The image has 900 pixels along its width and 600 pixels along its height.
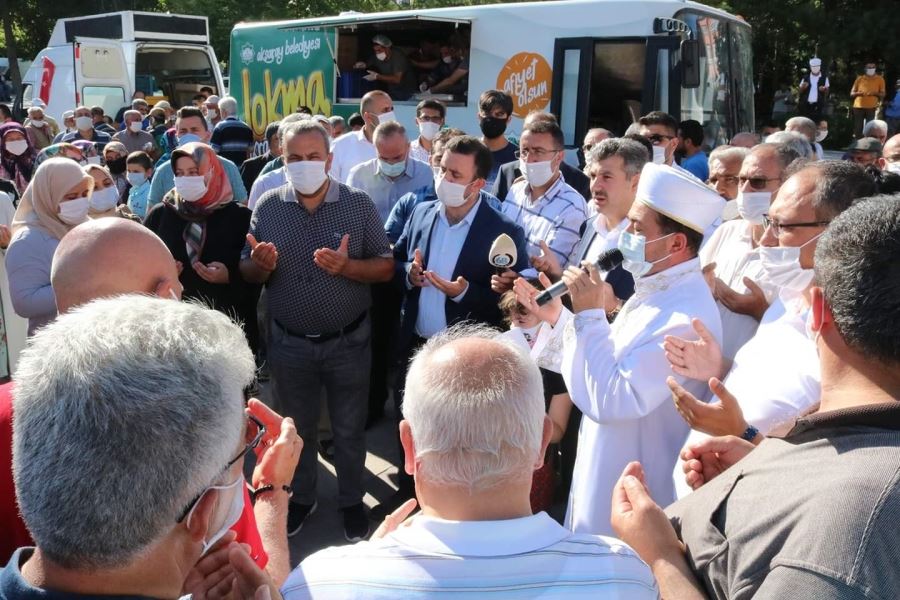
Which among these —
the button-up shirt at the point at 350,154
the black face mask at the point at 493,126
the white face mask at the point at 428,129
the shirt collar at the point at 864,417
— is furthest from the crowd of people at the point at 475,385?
the white face mask at the point at 428,129

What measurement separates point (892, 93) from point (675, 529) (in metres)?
22.6

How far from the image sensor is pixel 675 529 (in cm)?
157

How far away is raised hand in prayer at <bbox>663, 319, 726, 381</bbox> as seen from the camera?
2.21 metres

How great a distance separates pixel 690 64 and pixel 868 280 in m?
7.22

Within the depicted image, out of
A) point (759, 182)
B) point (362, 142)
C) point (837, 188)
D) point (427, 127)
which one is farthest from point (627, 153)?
point (362, 142)

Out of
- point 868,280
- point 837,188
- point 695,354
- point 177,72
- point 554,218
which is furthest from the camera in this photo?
point 177,72

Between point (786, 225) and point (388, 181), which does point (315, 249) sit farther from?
point (786, 225)

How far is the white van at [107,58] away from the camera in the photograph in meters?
A: 15.4

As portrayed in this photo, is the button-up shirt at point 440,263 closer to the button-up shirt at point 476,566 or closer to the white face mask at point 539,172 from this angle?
the white face mask at point 539,172

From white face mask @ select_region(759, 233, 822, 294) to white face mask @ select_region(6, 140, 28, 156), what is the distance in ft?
28.9

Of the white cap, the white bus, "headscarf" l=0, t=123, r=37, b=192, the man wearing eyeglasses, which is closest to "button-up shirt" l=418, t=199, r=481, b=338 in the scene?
the white cap

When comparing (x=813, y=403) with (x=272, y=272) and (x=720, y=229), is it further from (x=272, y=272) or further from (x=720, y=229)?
(x=272, y=272)

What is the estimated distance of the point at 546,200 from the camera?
4461 millimetres

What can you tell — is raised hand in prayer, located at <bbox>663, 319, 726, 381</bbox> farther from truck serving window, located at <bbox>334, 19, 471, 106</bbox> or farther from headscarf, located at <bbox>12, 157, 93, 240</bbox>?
truck serving window, located at <bbox>334, 19, 471, 106</bbox>
